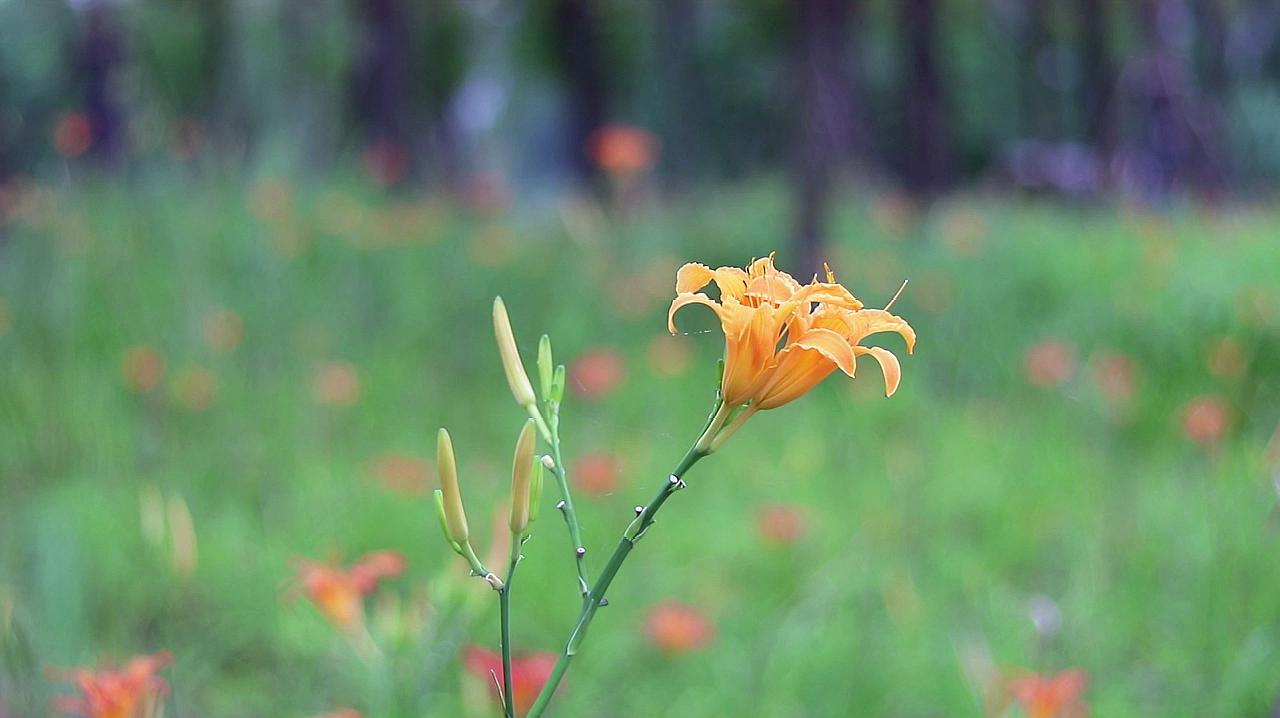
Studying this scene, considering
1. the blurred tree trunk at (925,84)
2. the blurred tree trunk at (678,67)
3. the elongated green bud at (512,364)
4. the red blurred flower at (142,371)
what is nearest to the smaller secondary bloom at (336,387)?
the red blurred flower at (142,371)

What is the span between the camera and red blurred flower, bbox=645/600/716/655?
6.22 feet

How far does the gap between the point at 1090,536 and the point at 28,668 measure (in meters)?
2.29

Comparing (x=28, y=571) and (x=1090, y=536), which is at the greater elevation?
(x=28, y=571)

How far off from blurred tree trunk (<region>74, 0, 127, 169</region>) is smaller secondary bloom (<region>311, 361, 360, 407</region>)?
1266mm

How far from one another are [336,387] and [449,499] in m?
2.32

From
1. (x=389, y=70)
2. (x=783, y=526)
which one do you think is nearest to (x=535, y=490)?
(x=783, y=526)

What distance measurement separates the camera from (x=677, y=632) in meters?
1.90

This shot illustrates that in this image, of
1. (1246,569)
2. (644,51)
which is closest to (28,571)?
(1246,569)

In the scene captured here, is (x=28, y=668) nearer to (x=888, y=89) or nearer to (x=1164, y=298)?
(x=1164, y=298)

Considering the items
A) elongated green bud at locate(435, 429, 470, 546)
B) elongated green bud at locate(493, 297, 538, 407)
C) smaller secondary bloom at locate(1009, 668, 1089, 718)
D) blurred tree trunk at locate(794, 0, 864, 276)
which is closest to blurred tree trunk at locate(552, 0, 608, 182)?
blurred tree trunk at locate(794, 0, 864, 276)

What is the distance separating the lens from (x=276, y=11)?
19.1m

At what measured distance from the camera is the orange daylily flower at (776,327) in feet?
2.31

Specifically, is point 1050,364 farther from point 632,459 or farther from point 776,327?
point 776,327

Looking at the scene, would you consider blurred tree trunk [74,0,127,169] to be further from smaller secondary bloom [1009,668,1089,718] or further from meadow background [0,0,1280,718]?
smaller secondary bloom [1009,668,1089,718]
